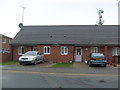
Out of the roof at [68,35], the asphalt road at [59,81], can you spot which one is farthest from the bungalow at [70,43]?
the asphalt road at [59,81]

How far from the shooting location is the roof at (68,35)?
3067 cm

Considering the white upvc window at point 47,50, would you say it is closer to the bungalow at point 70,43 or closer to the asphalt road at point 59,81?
the bungalow at point 70,43

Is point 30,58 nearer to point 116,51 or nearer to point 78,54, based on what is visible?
point 78,54

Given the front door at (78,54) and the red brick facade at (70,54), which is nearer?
the red brick facade at (70,54)

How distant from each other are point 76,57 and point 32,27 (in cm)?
1094

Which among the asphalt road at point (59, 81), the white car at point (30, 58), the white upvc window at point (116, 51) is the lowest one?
the asphalt road at point (59, 81)

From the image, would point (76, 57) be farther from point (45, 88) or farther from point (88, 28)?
point (45, 88)

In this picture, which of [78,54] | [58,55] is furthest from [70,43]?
[58,55]

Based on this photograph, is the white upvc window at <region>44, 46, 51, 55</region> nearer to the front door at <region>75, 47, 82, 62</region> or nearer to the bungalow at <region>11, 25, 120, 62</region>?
the bungalow at <region>11, 25, 120, 62</region>

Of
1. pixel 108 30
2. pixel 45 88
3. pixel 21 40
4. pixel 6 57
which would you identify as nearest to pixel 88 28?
pixel 108 30

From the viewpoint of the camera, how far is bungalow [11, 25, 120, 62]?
29953mm

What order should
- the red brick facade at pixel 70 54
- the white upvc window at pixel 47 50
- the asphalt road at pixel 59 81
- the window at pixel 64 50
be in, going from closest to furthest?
the asphalt road at pixel 59 81 < the red brick facade at pixel 70 54 < the window at pixel 64 50 < the white upvc window at pixel 47 50

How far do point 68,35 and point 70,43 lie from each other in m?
3.00

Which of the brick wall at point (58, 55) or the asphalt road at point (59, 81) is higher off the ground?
the brick wall at point (58, 55)
